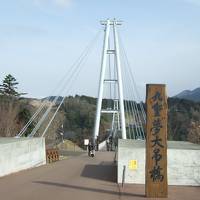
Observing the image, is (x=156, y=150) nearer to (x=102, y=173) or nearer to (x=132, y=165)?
(x=132, y=165)

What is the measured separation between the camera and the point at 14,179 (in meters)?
17.0

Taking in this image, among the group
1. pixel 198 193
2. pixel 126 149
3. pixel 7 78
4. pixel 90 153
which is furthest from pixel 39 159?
pixel 7 78

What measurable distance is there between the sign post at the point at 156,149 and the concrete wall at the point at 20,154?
6060 millimetres

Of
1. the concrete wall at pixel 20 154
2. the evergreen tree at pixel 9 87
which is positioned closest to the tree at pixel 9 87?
the evergreen tree at pixel 9 87

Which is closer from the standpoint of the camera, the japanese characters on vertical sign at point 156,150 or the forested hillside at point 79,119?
the japanese characters on vertical sign at point 156,150

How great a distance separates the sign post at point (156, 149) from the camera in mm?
13844

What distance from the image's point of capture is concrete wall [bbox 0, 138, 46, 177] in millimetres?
18209

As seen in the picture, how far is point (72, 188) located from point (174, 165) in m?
3.70

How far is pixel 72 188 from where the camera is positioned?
14812mm

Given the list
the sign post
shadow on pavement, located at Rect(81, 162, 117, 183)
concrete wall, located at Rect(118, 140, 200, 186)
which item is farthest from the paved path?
concrete wall, located at Rect(118, 140, 200, 186)

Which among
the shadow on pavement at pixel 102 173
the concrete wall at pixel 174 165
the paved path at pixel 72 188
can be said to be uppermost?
the concrete wall at pixel 174 165

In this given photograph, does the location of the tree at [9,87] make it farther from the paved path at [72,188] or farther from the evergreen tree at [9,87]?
the paved path at [72,188]

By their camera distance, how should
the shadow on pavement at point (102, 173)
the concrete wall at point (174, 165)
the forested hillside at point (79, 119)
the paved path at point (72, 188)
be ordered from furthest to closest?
the forested hillside at point (79, 119), the shadow on pavement at point (102, 173), the concrete wall at point (174, 165), the paved path at point (72, 188)

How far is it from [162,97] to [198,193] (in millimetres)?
3037
